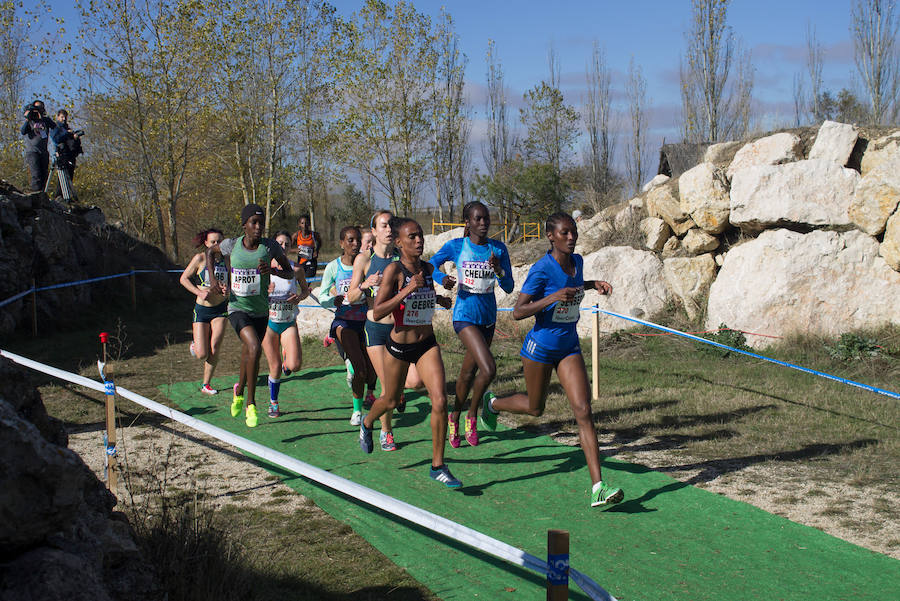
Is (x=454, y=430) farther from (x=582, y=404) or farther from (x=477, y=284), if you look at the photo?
(x=582, y=404)

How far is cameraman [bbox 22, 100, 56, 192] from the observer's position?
54.4 ft

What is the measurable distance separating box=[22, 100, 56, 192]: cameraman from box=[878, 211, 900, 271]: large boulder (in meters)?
16.6

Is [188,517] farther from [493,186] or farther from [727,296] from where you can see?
[493,186]

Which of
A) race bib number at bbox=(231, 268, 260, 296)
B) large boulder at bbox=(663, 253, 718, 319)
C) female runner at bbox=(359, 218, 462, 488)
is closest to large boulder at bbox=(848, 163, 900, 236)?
large boulder at bbox=(663, 253, 718, 319)

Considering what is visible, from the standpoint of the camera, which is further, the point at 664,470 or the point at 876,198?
the point at 876,198

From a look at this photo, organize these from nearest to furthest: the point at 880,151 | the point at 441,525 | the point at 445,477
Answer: the point at 441,525, the point at 445,477, the point at 880,151

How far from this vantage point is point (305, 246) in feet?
47.9

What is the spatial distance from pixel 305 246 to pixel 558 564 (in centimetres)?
1264

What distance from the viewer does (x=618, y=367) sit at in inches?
421

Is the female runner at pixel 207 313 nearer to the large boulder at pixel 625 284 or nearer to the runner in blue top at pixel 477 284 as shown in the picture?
the runner in blue top at pixel 477 284

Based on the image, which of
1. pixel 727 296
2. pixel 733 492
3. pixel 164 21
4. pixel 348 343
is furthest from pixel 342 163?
pixel 733 492

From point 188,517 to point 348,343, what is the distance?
4.38 meters

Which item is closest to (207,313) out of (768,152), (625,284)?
(625,284)

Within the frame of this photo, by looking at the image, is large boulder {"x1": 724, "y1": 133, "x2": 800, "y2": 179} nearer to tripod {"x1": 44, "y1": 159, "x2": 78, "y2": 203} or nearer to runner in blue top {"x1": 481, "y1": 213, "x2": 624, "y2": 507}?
runner in blue top {"x1": 481, "y1": 213, "x2": 624, "y2": 507}
